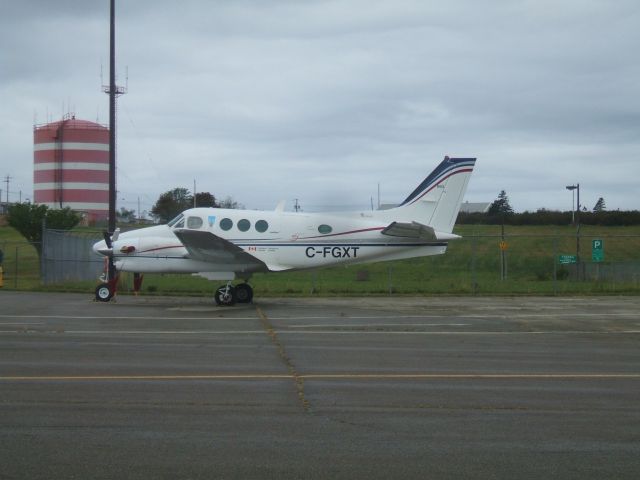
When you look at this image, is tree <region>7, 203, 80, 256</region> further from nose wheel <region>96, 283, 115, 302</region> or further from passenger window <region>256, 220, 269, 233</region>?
passenger window <region>256, 220, 269, 233</region>

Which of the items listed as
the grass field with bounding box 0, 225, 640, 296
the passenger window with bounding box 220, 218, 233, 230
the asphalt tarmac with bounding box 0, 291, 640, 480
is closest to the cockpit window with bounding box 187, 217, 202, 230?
the passenger window with bounding box 220, 218, 233, 230

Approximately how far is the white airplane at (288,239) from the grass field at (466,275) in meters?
3.84

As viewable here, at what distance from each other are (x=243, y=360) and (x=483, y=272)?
32759 millimetres

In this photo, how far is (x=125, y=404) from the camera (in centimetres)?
872

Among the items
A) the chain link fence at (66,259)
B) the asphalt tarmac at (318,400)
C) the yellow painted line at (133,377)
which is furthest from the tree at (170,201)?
the yellow painted line at (133,377)

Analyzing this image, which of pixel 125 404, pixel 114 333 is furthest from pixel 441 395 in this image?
pixel 114 333

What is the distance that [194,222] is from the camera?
74.7 feet

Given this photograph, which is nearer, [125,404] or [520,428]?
[520,428]

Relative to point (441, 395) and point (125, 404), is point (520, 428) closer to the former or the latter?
point (441, 395)

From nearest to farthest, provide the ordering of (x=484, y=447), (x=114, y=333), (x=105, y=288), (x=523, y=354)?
(x=484, y=447) < (x=523, y=354) < (x=114, y=333) < (x=105, y=288)

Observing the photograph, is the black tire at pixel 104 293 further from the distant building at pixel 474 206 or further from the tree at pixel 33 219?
the distant building at pixel 474 206

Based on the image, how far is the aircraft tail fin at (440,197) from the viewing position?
77.9ft

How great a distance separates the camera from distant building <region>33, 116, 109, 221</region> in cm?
7894

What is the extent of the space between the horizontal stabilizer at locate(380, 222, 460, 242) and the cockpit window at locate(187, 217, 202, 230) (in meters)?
5.40
